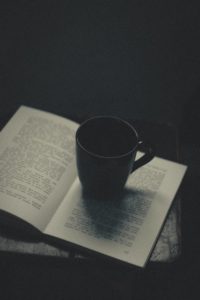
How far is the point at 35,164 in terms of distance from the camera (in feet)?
2.38

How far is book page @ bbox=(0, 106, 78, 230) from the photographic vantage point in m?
0.65

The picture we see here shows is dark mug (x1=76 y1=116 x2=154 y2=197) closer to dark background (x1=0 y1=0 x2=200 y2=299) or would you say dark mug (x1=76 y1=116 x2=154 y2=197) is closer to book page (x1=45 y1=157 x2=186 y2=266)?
book page (x1=45 y1=157 x2=186 y2=266)

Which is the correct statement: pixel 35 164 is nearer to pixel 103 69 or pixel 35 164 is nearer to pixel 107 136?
pixel 107 136

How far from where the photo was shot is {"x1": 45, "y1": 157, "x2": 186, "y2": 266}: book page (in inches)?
24.4

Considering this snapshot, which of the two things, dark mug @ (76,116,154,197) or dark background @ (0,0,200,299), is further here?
dark background @ (0,0,200,299)

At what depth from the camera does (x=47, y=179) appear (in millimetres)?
703

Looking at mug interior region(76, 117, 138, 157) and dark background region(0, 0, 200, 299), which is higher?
mug interior region(76, 117, 138, 157)

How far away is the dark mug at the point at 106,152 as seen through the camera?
64cm

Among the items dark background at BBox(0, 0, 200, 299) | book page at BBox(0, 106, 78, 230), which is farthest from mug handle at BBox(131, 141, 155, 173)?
dark background at BBox(0, 0, 200, 299)

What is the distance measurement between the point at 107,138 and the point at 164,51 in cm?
55

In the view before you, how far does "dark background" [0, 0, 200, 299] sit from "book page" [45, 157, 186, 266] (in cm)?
27

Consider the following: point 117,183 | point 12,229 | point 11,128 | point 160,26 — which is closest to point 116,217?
point 117,183

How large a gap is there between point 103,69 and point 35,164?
0.56 metres

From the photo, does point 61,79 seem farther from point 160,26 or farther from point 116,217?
point 116,217
